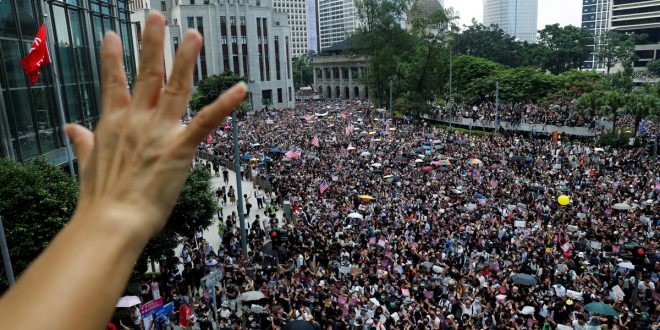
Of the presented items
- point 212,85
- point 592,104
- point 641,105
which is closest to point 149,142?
point 641,105

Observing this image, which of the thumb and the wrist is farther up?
the thumb

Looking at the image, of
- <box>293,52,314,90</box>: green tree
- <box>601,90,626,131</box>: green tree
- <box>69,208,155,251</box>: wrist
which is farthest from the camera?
<box>293,52,314,90</box>: green tree

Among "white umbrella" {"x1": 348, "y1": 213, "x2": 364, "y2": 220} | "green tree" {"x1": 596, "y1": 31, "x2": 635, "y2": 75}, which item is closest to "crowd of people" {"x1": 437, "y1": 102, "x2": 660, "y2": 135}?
"white umbrella" {"x1": 348, "y1": 213, "x2": 364, "y2": 220}

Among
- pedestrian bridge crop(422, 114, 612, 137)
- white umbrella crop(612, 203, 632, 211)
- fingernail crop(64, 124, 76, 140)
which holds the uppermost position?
fingernail crop(64, 124, 76, 140)

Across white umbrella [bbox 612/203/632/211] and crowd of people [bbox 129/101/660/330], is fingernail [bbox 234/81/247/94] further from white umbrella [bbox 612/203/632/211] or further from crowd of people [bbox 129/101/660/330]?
white umbrella [bbox 612/203/632/211]

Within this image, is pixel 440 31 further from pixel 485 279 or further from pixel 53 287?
pixel 53 287

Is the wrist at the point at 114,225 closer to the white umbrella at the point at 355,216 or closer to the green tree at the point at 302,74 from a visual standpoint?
the white umbrella at the point at 355,216

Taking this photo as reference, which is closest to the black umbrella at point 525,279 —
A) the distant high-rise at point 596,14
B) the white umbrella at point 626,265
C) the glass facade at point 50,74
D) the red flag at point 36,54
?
the white umbrella at point 626,265
